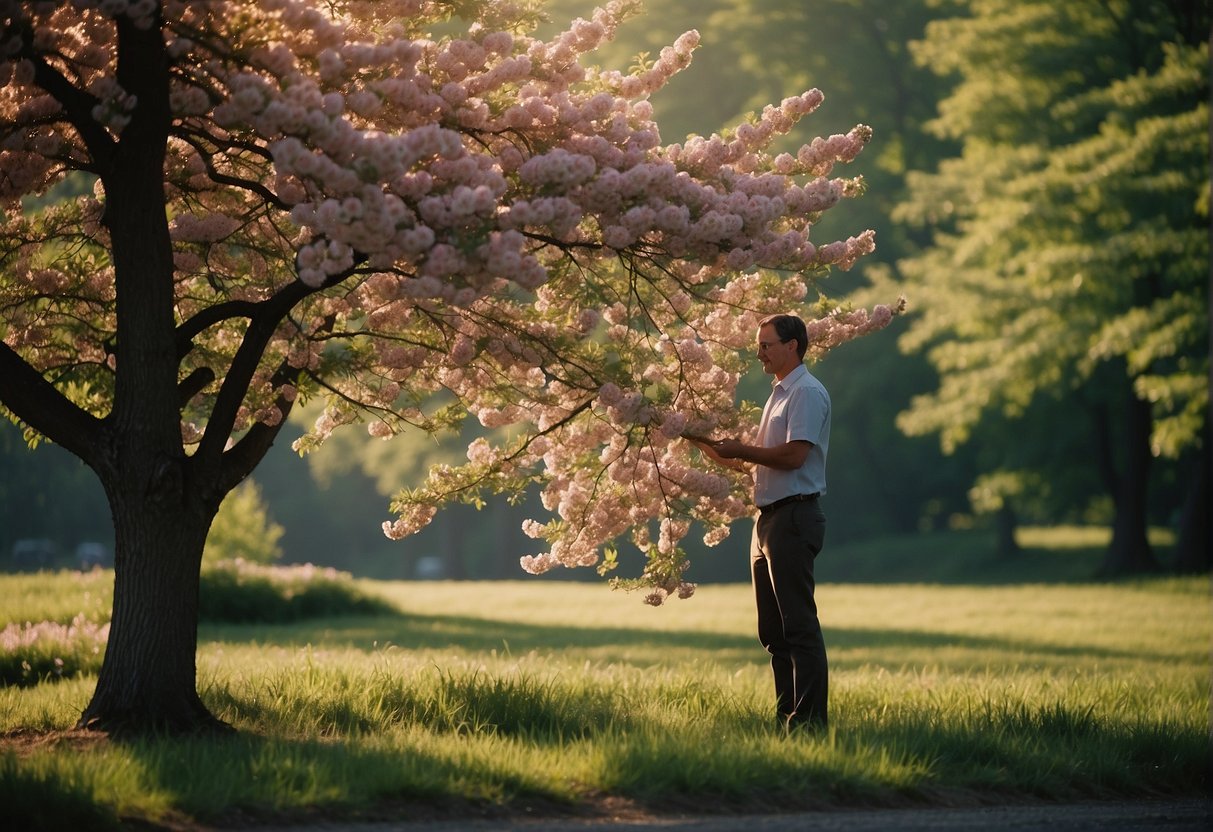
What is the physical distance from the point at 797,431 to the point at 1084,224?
21.3 meters

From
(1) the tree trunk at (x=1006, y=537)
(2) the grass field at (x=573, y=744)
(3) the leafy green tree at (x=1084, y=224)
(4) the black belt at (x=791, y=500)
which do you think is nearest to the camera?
(2) the grass field at (x=573, y=744)

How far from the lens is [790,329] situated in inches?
313

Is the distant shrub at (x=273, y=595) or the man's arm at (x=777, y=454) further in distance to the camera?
the distant shrub at (x=273, y=595)

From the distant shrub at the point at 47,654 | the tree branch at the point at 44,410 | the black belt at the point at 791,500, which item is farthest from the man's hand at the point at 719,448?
the distant shrub at the point at 47,654

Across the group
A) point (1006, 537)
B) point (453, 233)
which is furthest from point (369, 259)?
point (1006, 537)

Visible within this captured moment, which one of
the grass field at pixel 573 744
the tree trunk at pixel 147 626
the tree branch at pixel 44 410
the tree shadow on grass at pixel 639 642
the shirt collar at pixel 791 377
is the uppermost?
the shirt collar at pixel 791 377

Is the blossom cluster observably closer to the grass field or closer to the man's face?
the man's face

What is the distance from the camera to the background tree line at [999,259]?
24266 millimetres

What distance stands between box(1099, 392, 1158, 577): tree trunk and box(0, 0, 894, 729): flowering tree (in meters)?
24.3

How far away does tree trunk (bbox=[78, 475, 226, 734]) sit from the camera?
304 inches

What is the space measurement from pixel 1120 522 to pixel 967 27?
12.9 metres

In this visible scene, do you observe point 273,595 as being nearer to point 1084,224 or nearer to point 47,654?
point 47,654

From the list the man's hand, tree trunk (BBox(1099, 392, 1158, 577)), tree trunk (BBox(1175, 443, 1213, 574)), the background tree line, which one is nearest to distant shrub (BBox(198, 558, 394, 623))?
the background tree line

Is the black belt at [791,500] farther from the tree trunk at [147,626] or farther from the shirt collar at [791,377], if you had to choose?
the tree trunk at [147,626]
